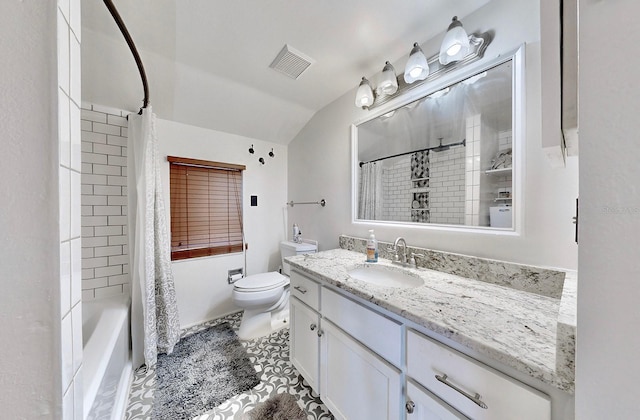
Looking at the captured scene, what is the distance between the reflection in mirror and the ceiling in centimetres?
37

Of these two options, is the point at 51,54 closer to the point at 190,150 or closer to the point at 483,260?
the point at 483,260

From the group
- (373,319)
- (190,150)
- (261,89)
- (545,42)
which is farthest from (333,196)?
(545,42)

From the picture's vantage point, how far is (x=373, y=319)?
33.9 inches

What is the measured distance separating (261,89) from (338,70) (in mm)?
682

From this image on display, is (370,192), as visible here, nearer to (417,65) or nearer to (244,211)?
(417,65)

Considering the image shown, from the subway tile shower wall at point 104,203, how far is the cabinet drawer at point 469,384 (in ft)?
6.81

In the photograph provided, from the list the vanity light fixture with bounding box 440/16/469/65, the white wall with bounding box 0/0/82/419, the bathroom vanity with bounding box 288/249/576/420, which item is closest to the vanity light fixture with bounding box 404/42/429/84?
the vanity light fixture with bounding box 440/16/469/65

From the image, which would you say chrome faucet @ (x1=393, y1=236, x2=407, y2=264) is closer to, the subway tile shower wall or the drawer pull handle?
the drawer pull handle

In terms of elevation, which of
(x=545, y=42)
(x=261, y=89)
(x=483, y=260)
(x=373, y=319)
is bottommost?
(x=373, y=319)

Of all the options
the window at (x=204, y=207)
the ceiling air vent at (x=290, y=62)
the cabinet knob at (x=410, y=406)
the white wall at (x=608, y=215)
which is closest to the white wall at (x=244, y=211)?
the window at (x=204, y=207)

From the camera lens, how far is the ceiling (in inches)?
44.8

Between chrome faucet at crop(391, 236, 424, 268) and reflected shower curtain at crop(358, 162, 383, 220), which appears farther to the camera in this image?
reflected shower curtain at crop(358, 162, 383, 220)

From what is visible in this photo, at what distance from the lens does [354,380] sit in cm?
94

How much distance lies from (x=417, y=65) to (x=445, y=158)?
554 millimetres
